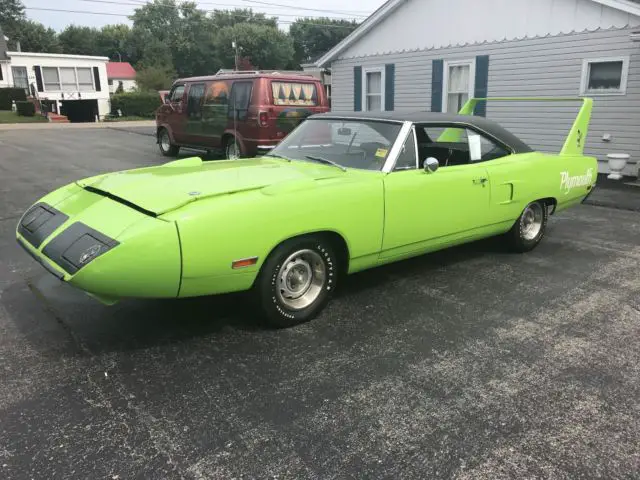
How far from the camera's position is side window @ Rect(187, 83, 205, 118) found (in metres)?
12.1

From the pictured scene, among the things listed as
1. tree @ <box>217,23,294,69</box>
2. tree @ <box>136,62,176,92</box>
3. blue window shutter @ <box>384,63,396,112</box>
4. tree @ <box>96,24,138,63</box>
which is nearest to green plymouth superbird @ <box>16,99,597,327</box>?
blue window shutter @ <box>384,63,396,112</box>

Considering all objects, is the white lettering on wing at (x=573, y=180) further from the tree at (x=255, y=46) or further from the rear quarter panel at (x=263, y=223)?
the tree at (x=255, y=46)

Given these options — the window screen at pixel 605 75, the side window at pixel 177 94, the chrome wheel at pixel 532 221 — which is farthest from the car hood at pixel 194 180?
the side window at pixel 177 94

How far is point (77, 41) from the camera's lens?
80.1m

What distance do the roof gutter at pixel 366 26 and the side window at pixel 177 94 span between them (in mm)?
5165

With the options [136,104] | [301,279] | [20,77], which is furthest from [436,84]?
[20,77]

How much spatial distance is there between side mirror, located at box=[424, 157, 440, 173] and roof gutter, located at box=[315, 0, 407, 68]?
35.9 ft

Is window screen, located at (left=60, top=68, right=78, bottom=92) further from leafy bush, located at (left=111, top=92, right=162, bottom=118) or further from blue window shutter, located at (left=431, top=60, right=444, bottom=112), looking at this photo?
blue window shutter, located at (left=431, top=60, right=444, bottom=112)

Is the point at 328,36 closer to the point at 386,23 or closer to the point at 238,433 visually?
the point at 386,23

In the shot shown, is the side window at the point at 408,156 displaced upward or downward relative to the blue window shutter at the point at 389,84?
downward

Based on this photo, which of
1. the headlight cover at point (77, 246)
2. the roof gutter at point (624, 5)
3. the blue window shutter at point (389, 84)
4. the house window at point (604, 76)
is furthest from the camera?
the blue window shutter at point (389, 84)

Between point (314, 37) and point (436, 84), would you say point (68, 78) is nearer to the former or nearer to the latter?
point (436, 84)

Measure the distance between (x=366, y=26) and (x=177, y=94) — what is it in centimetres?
552

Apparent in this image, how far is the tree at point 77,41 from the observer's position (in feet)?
258
